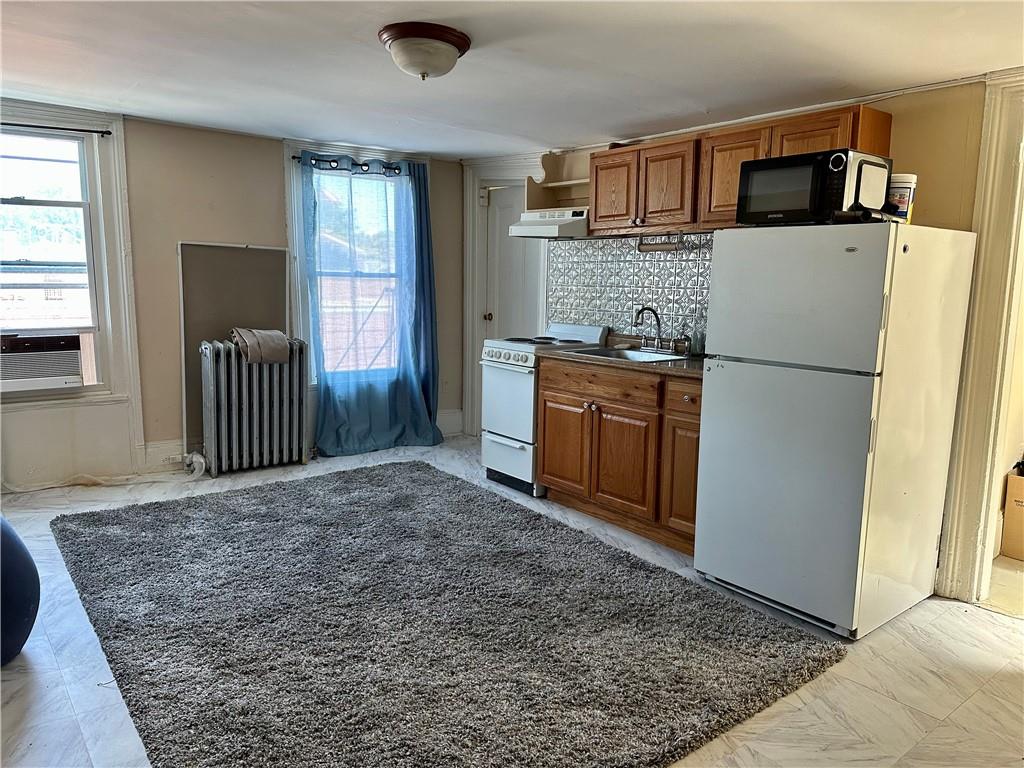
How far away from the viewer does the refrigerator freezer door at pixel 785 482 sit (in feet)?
8.43

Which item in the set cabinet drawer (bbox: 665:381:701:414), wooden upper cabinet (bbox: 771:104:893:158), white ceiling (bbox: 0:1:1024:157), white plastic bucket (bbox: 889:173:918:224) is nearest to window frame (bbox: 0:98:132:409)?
white ceiling (bbox: 0:1:1024:157)

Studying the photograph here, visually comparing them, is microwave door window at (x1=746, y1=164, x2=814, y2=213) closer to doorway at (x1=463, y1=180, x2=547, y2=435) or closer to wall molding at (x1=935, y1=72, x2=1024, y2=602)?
wall molding at (x1=935, y1=72, x2=1024, y2=602)

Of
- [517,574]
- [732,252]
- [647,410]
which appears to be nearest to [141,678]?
[517,574]

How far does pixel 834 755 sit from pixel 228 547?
2725 millimetres

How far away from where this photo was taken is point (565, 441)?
4.09 meters

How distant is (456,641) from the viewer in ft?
8.43

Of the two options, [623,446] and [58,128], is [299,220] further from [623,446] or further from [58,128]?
[623,446]

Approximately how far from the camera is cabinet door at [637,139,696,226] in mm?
3689

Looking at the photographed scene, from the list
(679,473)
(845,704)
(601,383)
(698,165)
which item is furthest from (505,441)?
(845,704)

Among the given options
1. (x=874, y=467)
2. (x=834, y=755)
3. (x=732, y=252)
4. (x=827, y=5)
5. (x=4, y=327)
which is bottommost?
(x=834, y=755)

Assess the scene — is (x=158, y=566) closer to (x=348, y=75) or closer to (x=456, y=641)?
(x=456, y=641)

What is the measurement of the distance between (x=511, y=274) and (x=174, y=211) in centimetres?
241

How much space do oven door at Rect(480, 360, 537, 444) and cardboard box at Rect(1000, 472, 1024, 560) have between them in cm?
249

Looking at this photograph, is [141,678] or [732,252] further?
[732,252]
